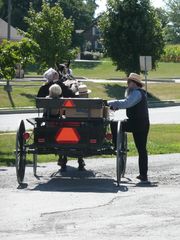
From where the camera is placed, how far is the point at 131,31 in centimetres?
4697

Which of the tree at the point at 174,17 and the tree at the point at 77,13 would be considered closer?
the tree at the point at 77,13

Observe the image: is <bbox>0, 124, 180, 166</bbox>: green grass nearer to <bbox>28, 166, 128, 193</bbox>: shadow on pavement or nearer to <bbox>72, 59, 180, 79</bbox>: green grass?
<bbox>28, 166, 128, 193</bbox>: shadow on pavement

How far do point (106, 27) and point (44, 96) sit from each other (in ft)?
117

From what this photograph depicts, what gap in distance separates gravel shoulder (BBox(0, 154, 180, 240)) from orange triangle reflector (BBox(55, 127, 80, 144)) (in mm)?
673

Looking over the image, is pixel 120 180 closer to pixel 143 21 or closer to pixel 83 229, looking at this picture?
pixel 83 229

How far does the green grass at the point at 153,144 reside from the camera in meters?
15.4

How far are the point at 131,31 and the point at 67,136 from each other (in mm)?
36302

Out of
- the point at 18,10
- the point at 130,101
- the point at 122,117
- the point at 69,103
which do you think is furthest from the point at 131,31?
the point at 18,10

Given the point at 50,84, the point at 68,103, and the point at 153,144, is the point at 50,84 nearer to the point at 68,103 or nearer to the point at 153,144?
the point at 68,103

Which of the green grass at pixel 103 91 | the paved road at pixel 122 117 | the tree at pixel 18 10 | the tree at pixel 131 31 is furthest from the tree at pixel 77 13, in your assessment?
the paved road at pixel 122 117

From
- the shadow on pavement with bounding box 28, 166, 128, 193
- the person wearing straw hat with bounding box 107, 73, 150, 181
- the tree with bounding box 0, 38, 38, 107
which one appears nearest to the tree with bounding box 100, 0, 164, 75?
the tree with bounding box 0, 38, 38, 107

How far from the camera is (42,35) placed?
4494cm

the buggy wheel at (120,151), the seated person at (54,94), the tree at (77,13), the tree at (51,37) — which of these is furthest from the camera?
the tree at (77,13)

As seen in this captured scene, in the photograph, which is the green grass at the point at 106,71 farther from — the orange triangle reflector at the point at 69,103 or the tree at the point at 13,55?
the orange triangle reflector at the point at 69,103
